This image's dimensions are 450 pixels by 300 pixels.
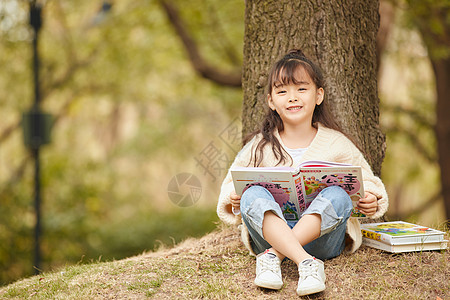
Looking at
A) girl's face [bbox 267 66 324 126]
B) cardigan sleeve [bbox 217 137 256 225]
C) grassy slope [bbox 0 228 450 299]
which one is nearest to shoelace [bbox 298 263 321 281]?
grassy slope [bbox 0 228 450 299]

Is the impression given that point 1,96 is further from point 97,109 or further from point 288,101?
point 288,101

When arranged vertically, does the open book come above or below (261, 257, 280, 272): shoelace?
above

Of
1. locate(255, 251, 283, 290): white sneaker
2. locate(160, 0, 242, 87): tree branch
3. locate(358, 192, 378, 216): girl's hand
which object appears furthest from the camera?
locate(160, 0, 242, 87): tree branch

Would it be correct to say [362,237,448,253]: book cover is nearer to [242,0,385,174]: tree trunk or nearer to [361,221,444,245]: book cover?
[361,221,444,245]: book cover

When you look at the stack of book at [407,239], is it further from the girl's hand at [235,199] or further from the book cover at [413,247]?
the girl's hand at [235,199]

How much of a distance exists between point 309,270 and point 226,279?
54cm

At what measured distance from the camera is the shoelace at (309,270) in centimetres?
246

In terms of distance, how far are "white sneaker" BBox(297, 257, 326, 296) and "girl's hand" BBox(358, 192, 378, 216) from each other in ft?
1.72

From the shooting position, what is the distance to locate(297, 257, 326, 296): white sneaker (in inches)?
95.2

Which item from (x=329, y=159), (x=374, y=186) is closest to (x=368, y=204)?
(x=374, y=186)

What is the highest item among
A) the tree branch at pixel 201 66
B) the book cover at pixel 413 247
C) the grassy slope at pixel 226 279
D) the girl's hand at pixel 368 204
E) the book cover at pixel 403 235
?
the tree branch at pixel 201 66

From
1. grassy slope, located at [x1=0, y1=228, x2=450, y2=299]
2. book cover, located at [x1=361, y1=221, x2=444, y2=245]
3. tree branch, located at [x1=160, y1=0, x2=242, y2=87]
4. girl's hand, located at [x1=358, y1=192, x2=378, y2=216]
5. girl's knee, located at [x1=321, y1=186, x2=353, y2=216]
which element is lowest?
grassy slope, located at [x1=0, y1=228, x2=450, y2=299]

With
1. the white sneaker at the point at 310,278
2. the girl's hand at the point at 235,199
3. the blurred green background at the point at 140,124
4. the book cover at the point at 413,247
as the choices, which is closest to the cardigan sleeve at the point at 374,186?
the book cover at the point at 413,247

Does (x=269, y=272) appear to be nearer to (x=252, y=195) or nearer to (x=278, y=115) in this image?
(x=252, y=195)
